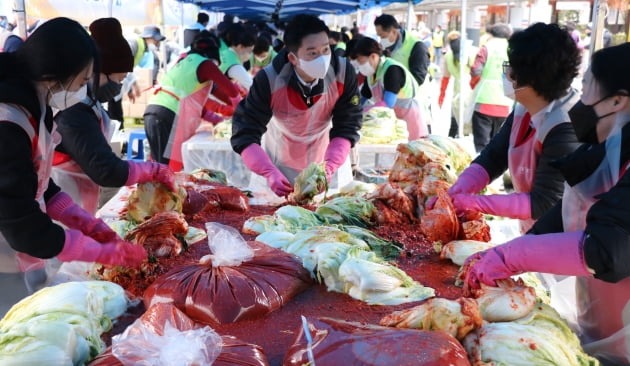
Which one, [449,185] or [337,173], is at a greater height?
[449,185]

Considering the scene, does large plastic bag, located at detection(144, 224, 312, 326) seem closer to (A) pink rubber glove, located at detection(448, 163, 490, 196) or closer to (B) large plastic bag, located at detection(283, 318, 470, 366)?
(B) large plastic bag, located at detection(283, 318, 470, 366)

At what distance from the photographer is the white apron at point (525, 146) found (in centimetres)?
244

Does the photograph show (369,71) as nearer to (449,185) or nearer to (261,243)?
(449,185)

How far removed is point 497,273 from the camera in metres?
1.78

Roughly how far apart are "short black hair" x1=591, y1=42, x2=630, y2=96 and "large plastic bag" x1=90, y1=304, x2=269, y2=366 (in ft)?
4.27

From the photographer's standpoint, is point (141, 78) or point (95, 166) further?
point (141, 78)

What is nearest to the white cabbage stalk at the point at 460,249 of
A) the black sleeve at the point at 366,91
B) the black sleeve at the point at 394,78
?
the black sleeve at the point at 394,78

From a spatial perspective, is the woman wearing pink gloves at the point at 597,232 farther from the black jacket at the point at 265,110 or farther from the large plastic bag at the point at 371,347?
the black jacket at the point at 265,110

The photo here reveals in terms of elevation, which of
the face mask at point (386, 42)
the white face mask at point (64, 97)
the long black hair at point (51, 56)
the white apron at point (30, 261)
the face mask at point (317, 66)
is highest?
the face mask at point (386, 42)

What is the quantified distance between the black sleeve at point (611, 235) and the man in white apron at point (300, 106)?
6.47 ft

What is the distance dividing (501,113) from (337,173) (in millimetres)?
4016

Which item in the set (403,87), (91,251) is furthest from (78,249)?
(403,87)

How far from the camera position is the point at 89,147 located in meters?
2.74

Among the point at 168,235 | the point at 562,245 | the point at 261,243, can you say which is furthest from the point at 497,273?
the point at 168,235
